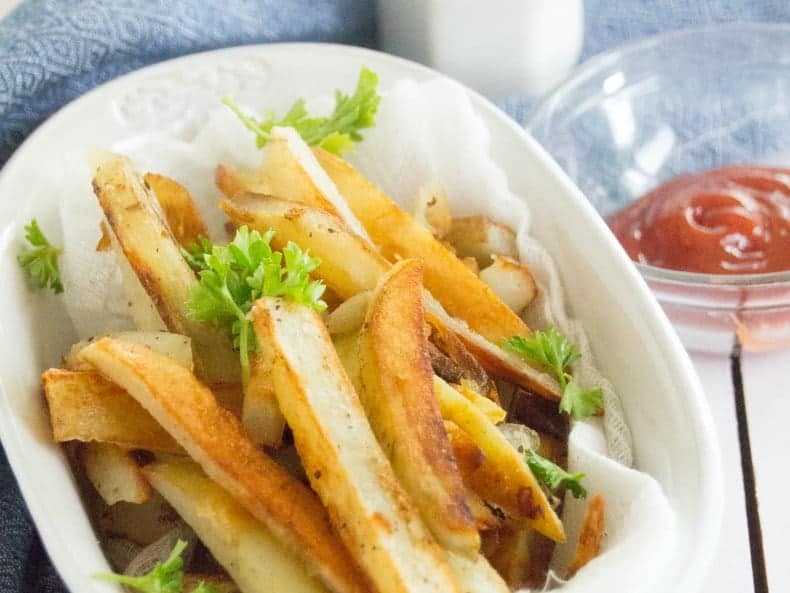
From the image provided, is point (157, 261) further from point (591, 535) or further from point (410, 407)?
point (591, 535)

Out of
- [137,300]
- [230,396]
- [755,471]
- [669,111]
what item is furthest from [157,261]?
[669,111]

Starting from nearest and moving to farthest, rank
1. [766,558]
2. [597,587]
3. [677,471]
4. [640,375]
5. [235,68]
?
[597,587], [677,471], [640,375], [766,558], [235,68]

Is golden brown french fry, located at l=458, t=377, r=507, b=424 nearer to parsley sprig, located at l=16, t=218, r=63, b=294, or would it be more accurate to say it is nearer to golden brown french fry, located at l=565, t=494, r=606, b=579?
golden brown french fry, located at l=565, t=494, r=606, b=579

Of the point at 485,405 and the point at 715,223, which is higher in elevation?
the point at 715,223

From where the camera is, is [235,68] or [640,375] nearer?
[640,375]

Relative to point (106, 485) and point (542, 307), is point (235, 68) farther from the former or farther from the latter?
point (106, 485)

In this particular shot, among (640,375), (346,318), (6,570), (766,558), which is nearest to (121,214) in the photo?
(346,318)
